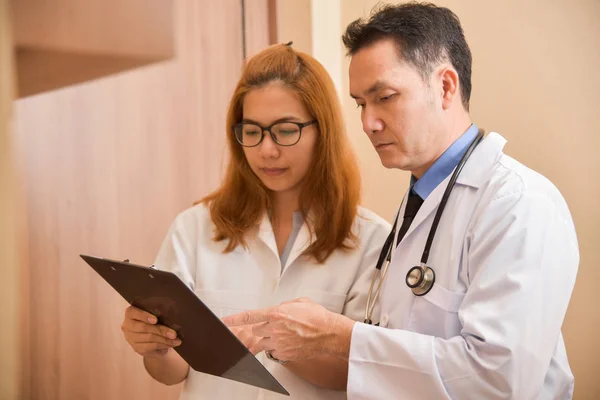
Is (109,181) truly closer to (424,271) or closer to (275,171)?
(275,171)

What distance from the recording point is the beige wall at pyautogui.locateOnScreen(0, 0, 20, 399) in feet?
5.27

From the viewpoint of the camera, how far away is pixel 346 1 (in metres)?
2.80

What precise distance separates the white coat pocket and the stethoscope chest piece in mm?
10

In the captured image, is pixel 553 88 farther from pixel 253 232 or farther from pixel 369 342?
pixel 369 342

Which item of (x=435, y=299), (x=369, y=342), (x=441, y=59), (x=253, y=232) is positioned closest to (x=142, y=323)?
(x=253, y=232)

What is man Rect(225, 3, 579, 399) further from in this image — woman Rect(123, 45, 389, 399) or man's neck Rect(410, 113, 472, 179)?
woman Rect(123, 45, 389, 399)

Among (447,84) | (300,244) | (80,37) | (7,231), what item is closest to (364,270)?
(300,244)

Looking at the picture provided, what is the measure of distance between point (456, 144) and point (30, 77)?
116 centimetres

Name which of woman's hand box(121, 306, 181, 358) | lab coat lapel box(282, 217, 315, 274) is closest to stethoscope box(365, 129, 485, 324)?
lab coat lapel box(282, 217, 315, 274)

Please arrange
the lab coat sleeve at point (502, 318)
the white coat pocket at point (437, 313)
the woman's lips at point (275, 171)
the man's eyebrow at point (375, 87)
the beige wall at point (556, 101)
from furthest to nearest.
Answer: the beige wall at point (556, 101), the woman's lips at point (275, 171), the man's eyebrow at point (375, 87), the white coat pocket at point (437, 313), the lab coat sleeve at point (502, 318)

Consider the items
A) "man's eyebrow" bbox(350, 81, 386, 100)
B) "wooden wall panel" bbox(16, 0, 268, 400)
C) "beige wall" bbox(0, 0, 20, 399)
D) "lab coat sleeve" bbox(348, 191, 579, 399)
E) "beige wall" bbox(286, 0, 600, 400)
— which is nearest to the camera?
"lab coat sleeve" bbox(348, 191, 579, 399)

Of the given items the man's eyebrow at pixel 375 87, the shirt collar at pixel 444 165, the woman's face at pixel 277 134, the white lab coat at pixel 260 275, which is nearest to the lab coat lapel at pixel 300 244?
the white lab coat at pixel 260 275

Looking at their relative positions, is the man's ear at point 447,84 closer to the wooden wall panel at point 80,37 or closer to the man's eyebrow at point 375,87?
the man's eyebrow at point 375,87

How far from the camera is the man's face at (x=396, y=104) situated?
142 centimetres
